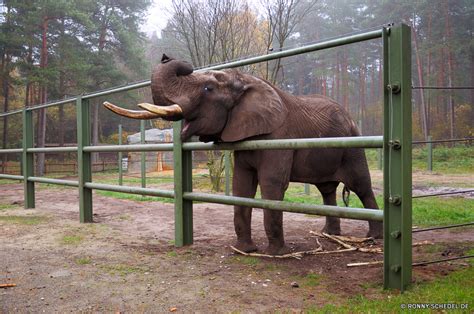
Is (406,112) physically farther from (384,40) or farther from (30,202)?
(30,202)

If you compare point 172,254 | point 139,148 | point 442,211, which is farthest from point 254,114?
point 442,211

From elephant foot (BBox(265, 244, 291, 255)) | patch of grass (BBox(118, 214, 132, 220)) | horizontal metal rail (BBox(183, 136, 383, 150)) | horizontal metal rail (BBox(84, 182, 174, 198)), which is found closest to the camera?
horizontal metal rail (BBox(183, 136, 383, 150))

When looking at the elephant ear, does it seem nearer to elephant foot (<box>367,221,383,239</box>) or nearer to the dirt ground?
the dirt ground

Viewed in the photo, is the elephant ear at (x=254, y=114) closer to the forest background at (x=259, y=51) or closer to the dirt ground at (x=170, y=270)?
the dirt ground at (x=170, y=270)

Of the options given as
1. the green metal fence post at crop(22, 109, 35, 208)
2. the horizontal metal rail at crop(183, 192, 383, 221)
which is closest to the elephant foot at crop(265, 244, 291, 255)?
the horizontal metal rail at crop(183, 192, 383, 221)

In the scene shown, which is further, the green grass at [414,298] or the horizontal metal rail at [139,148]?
the horizontal metal rail at [139,148]

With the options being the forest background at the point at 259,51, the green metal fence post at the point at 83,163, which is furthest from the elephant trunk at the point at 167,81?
the forest background at the point at 259,51

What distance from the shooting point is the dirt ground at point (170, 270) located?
2529 millimetres

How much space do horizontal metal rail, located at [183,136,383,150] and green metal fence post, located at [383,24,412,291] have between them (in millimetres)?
109

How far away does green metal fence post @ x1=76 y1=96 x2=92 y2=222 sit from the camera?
551 cm

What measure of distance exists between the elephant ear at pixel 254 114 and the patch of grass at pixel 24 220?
346 centimetres

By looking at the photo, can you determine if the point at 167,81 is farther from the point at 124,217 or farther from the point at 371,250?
the point at 124,217

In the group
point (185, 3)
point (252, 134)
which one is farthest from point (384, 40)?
point (185, 3)

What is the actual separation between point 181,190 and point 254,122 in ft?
3.58
